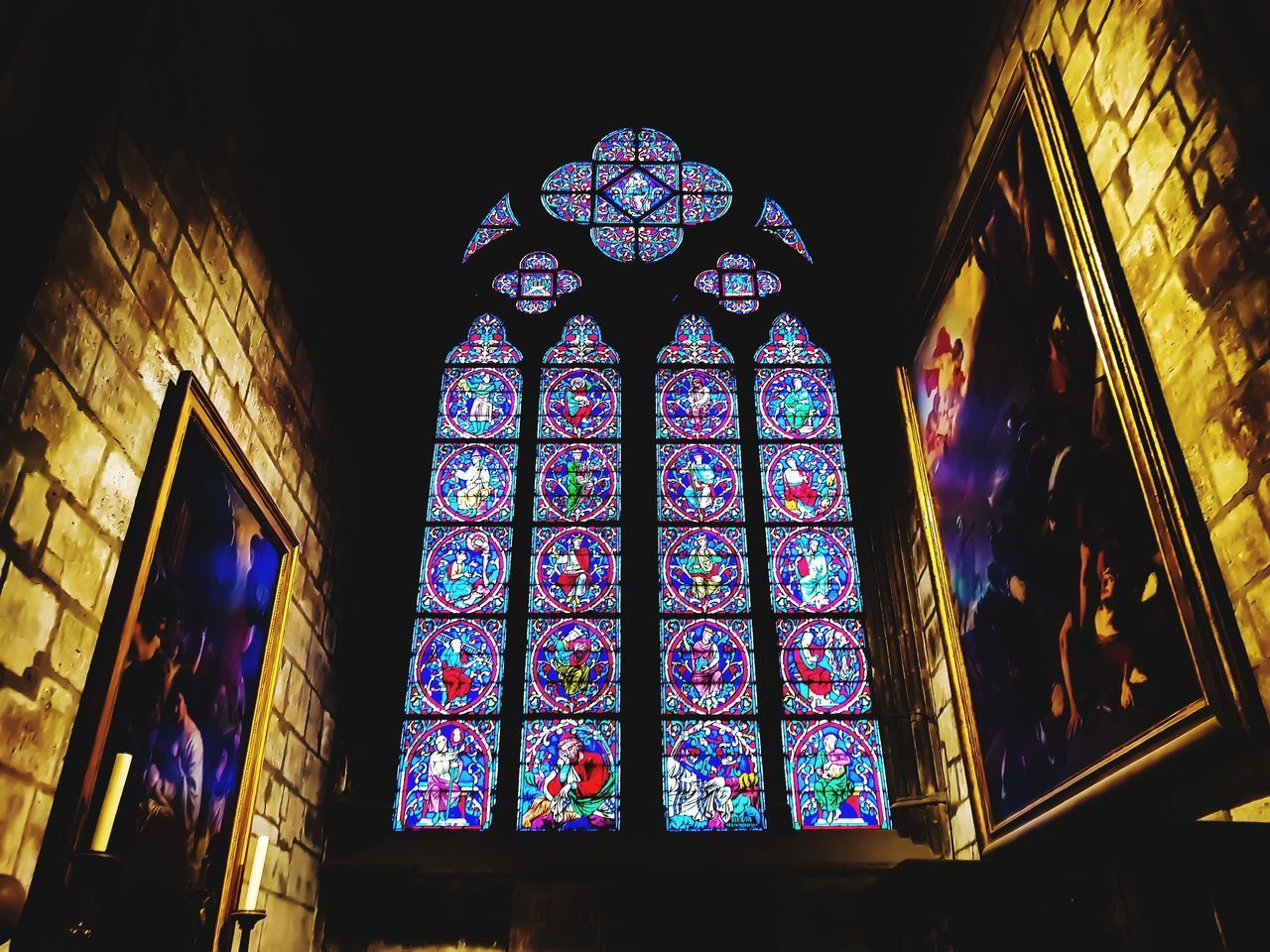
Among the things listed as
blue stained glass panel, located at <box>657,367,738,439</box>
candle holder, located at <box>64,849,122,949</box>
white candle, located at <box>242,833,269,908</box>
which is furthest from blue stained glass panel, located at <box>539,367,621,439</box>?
candle holder, located at <box>64,849,122,949</box>

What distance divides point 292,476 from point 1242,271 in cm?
453

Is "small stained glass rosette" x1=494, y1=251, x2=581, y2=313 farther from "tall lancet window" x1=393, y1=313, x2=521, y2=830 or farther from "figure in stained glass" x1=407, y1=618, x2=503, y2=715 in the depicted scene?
"figure in stained glass" x1=407, y1=618, x2=503, y2=715

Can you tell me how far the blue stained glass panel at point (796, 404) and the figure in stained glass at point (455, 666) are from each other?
2.52m

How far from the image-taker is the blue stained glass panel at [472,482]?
7.00 meters

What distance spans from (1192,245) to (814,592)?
3745 millimetres

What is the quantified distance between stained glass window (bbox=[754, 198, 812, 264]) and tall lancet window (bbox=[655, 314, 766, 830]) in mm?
1128

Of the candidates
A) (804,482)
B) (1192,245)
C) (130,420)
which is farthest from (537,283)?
(1192,245)

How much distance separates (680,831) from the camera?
5.77 meters

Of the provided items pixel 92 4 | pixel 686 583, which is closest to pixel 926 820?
pixel 686 583

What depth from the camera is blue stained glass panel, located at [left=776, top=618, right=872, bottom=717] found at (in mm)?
6207

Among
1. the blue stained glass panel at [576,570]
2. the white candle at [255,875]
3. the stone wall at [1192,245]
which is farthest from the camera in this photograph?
the blue stained glass panel at [576,570]

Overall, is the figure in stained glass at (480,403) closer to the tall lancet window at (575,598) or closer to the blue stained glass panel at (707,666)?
the tall lancet window at (575,598)

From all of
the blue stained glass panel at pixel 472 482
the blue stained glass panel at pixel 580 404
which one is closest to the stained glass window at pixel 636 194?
the blue stained glass panel at pixel 580 404

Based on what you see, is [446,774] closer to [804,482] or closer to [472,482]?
[472,482]
